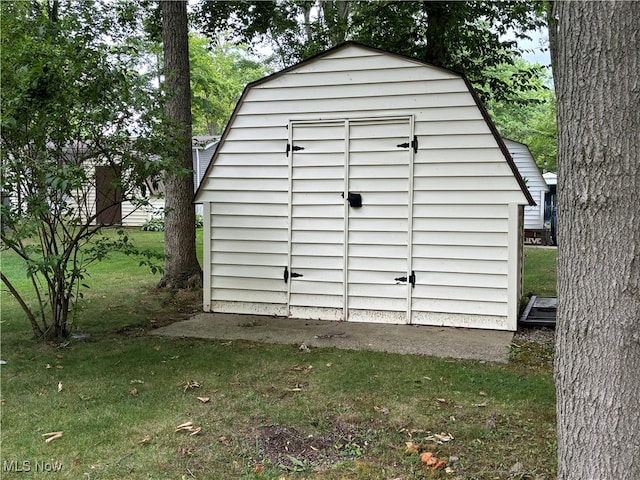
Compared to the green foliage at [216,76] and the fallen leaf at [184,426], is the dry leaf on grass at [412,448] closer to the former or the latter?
the fallen leaf at [184,426]

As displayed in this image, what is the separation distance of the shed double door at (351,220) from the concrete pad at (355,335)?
0.27m

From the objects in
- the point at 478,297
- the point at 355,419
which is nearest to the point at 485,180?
the point at 478,297

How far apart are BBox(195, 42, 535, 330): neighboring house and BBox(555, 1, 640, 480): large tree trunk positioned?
11.7 feet

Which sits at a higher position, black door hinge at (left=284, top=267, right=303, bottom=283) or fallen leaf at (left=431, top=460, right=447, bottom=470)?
black door hinge at (left=284, top=267, right=303, bottom=283)

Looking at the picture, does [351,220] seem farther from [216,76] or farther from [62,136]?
[216,76]

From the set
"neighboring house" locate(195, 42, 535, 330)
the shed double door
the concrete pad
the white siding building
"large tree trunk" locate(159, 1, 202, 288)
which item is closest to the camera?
the concrete pad

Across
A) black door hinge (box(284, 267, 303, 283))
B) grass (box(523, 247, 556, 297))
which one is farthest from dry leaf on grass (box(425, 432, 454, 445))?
grass (box(523, 247, 556, 297))

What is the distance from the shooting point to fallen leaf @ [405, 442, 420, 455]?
2869 mm

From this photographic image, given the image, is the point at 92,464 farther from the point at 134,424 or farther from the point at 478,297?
the point at 478,297

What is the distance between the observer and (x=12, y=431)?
3.15 m

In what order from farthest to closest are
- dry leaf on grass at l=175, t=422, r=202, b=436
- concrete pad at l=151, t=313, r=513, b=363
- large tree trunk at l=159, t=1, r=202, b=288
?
large tree trunk at l=159, t=1, r=202, b=288 → concrete pad at l=151, t=313, r=513, b=363 → dry leaf on grass at l=175, t=422, r=202, b=436

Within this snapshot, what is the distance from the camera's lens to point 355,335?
→ 543 cm

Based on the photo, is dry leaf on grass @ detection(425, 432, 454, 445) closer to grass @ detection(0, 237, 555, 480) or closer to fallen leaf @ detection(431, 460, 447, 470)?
grass @ detection(0, 237, 555, 480)

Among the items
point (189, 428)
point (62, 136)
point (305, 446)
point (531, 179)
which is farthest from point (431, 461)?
point (531, 179)
